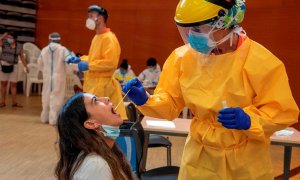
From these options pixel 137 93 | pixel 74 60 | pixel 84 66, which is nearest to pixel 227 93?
pixel 137 93

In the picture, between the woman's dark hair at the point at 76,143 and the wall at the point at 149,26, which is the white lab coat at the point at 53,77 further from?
the woman's dark hair at the point at 76,143

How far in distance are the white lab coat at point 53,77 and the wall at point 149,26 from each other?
3.16 m

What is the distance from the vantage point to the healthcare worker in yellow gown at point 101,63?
436 cm

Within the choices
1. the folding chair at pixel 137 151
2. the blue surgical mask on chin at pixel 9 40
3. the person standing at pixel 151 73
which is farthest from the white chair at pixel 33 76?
the folding chair at pixel 137 151

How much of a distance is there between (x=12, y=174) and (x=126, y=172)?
2.55 meters

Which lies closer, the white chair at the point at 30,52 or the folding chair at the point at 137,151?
the folding chair at the point at 137,151

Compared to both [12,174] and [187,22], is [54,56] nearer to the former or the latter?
[12,174]

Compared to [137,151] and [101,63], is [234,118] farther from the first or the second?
[101,63]

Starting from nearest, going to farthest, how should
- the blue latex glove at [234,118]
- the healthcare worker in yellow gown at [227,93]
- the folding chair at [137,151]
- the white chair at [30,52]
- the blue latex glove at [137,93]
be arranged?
1. the blue latex glove at [234,118]
2. the healthcare worker in yellow gown at [227,93]
3. the blue latex glove at [137,93]
4. the folding chair at [137,151]
5. the white chair at [30,52]

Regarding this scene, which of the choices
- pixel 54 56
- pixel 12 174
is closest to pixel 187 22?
pixel 12 174

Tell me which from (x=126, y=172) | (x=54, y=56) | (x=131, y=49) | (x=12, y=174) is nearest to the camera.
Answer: (x=126, y=172)

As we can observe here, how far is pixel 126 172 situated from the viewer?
1.72m

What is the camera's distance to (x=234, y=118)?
1600 millimetres

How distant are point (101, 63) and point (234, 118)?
113 inches
